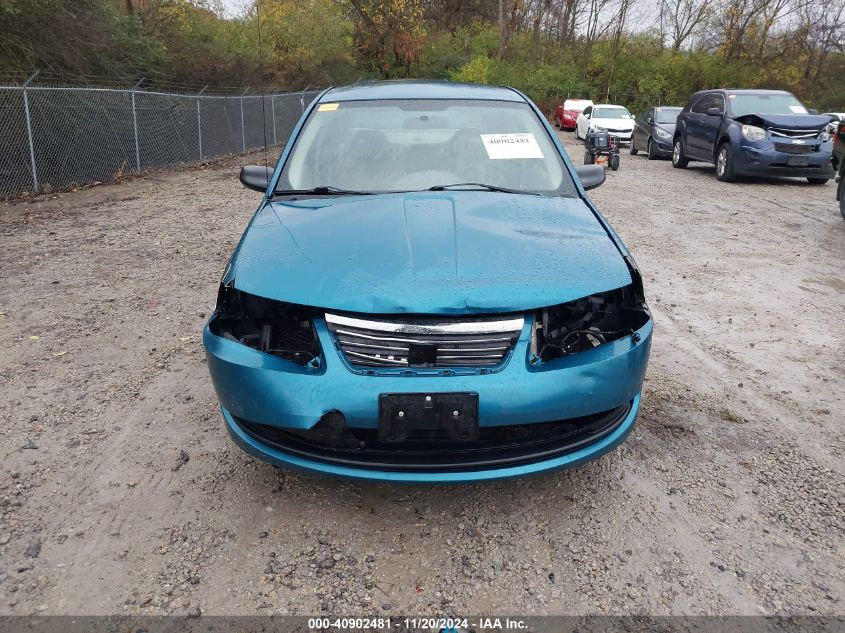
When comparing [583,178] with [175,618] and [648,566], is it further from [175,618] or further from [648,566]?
[175,618]

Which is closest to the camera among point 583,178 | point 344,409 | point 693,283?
point 344,409

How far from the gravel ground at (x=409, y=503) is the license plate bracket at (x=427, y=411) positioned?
0.52 m

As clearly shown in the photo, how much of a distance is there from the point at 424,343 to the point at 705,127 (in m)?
13.2

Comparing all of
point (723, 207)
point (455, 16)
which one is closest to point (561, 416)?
point (723, 207)

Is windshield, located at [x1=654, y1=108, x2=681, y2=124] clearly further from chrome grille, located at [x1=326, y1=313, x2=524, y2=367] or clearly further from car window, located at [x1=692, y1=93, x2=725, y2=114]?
chrome grille, located at [x1=326, y1=313, x2=524, y2=367]

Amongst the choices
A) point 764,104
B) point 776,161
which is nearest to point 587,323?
point 776,161

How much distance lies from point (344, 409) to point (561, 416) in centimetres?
76

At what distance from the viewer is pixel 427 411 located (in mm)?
2273

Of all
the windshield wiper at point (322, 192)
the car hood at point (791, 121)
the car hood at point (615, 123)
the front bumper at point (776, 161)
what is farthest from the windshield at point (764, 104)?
the windshield wiper at point (322, 192)

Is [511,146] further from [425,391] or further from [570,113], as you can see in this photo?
[570,113]

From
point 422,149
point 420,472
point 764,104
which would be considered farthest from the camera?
point 764,104

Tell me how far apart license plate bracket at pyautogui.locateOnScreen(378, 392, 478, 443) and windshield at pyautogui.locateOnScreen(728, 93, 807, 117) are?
40.6 ft

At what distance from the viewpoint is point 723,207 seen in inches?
396

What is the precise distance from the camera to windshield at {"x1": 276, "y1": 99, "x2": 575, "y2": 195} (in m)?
3.60
